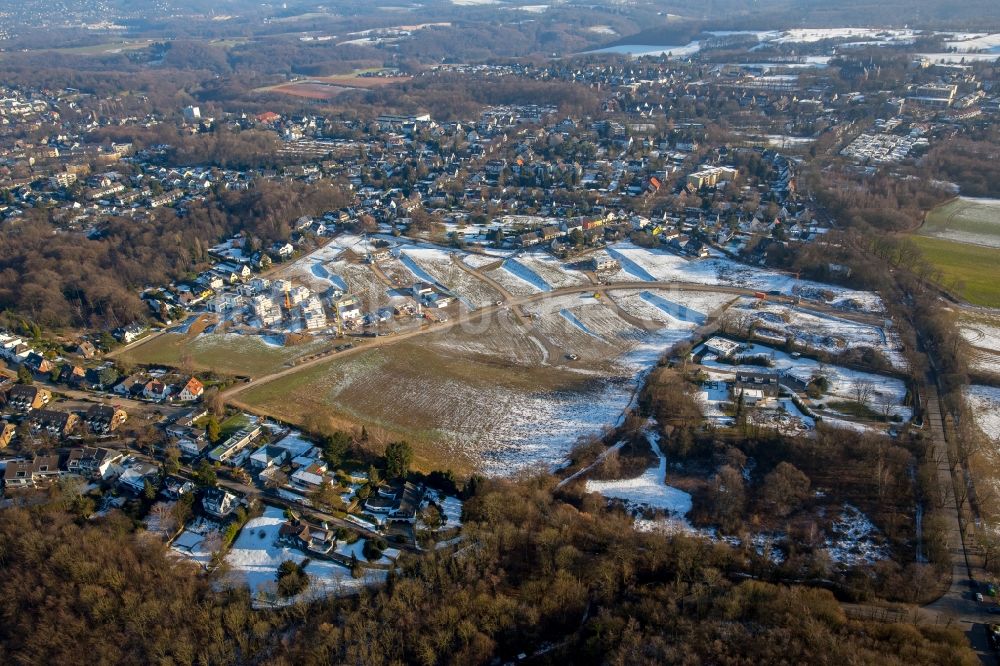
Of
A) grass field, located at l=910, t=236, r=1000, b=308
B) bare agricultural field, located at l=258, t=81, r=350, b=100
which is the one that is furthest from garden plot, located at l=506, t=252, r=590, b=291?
bare agricultural field, located at l=258, t=81, r=350, b=100

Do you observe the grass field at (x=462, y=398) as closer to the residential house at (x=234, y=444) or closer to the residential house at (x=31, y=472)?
the residential house at (x=234, y=444)

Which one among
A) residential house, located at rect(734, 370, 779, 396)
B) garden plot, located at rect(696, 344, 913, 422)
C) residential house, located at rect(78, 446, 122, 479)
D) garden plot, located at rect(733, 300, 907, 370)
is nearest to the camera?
residential house, located at rect(78, 446, 122, 479)

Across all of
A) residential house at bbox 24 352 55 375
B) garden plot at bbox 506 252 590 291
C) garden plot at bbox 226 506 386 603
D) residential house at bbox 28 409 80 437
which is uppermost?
garden plot at bbox 506 252 590 291

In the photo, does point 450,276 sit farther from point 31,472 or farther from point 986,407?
point 986,407

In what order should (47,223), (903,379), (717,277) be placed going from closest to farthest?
(903,379) < (717,277) < (47,223)

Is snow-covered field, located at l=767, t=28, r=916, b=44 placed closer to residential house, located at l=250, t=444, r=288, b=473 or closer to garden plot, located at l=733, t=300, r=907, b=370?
garden plot, located at l=733, t=300, r=907, b=370

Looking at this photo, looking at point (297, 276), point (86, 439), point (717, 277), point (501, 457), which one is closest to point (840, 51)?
point (717, 277)

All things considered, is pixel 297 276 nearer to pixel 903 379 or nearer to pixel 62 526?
pixel 62 526

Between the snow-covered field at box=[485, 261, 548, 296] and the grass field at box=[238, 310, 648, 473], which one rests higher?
the snow-covered field at box=[485, 261, 548, 296]
